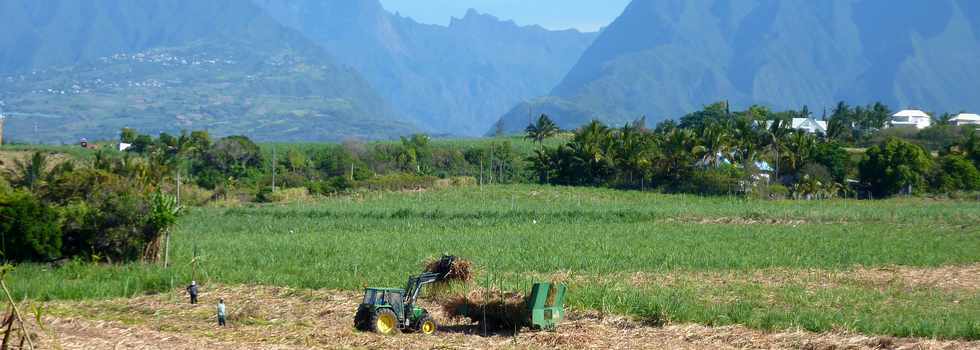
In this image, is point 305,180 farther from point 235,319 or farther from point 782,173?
point 235,319

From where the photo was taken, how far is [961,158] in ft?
213

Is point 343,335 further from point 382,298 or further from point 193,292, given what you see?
point 193,292

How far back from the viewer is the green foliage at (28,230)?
86.1 feet

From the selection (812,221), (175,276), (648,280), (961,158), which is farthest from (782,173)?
(175,276)

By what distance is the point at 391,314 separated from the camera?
15578mm

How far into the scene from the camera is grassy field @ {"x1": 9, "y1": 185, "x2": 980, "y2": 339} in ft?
58.8

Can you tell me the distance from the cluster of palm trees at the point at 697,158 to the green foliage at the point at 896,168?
8.51ft

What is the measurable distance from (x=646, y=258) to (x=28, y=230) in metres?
16.3

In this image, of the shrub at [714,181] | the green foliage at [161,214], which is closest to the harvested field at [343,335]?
the green foliage at [161,214]

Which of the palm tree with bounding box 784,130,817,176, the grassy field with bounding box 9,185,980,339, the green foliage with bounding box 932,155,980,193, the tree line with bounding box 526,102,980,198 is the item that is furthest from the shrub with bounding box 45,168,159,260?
the green foliage with bounding box 932,155,980,193

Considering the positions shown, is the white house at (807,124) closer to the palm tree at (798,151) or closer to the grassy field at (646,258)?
the palm tree at (798,151)

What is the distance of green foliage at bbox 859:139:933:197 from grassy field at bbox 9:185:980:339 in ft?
45.0

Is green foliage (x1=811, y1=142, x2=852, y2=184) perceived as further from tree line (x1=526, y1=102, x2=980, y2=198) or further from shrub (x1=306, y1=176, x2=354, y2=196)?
shrub (x1=306, y1=176, x2=354, y2=196)

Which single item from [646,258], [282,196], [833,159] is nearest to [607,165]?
[833,159]
